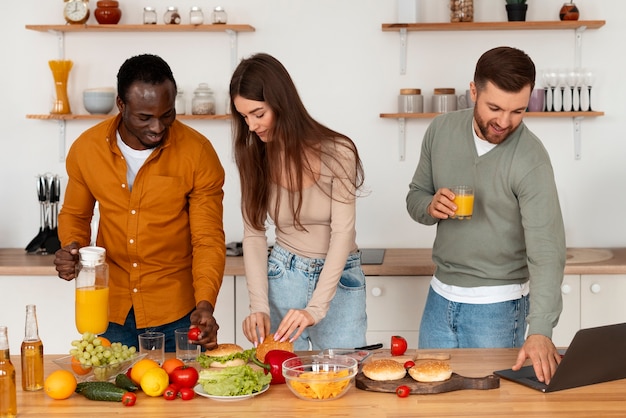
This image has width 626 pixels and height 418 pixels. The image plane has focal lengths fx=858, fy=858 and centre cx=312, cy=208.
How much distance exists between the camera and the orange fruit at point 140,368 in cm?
205

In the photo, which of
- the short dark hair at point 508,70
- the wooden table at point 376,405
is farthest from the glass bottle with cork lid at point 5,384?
the short dark hair at point 508,70

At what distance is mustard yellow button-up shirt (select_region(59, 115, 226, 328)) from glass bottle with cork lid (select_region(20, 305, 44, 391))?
25.4 inches

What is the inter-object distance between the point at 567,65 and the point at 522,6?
389 mm

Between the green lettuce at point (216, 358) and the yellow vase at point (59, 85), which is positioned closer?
the green lettuce at point (216, 358)

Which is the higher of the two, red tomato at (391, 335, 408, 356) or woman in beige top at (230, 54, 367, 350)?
woman in beige top at (230, 54, 367, 350)

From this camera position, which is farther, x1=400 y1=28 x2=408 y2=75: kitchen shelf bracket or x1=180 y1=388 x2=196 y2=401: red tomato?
x1=400 y1=28 x2=408 y2=75: kitchen shelf bracket

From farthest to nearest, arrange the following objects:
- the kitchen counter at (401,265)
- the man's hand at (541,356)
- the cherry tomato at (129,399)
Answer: the kitchen counter at (401,265) → the man's hand at (541,356) → the cherry tomato at (129,399)

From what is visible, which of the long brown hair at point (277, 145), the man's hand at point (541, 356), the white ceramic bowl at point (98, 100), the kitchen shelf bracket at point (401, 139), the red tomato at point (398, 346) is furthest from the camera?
the kitchen shelf bracket at point (401, 139)

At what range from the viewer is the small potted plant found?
3.96 metres

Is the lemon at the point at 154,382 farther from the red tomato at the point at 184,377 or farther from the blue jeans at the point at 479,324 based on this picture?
the blue jeans at the point at 479,324

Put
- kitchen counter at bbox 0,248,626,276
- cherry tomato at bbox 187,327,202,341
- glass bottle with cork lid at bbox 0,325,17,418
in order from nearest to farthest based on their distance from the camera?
glass bottle with cork lid at bbox 0,325,17,418, cherry tomato at bbox 187,327,202,341, kitchen counter at bbox 0,248,626,276

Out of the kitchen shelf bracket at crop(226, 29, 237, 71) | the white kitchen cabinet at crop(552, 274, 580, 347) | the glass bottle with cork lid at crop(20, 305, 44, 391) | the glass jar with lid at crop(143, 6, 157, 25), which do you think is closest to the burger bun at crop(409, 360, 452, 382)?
the glass bottle with cork lid at crop(20, 305, 44, 391)

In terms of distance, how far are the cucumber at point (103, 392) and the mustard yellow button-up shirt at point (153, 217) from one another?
2.10ft

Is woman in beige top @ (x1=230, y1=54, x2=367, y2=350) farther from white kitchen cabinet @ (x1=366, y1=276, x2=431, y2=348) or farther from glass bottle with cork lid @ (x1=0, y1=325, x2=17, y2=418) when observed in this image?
white kitchen cabinet @ (x1=366, y1=276, x2=431, y2=348)
